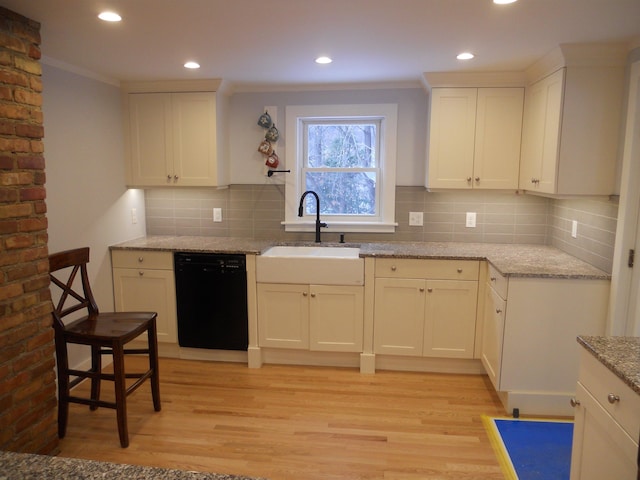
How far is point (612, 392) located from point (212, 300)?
266 cm

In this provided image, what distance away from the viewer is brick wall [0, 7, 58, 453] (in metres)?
2.07

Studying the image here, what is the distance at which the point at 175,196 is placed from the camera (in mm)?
4035

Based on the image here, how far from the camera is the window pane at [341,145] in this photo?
3.88 metres

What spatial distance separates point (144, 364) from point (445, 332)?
7.62 feet

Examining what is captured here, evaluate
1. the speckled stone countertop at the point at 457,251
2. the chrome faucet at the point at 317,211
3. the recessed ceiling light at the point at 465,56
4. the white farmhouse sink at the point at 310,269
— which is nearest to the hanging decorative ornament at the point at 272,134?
the chrome faucet at the point at 317,211

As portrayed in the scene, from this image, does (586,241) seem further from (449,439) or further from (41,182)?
(41,182)

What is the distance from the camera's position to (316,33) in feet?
7.89

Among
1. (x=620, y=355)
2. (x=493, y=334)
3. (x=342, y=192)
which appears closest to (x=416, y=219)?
(x=342, y=192)

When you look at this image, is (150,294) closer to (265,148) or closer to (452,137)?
(265,148)

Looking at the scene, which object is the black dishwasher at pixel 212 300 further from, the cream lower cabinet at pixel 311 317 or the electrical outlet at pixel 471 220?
the electrical outlet at pixel 471 220

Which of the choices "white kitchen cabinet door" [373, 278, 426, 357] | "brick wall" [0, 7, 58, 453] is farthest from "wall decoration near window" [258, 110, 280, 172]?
"brick wall" [0, 7, 58, 453]

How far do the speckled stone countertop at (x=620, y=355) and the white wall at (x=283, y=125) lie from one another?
2291 mm

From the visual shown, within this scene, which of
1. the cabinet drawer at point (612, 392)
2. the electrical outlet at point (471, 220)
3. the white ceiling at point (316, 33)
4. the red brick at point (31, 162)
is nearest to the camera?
the cabinet drawer at point (612, 392)

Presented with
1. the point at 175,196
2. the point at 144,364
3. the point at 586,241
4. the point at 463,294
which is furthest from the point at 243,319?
the point at 586,241
